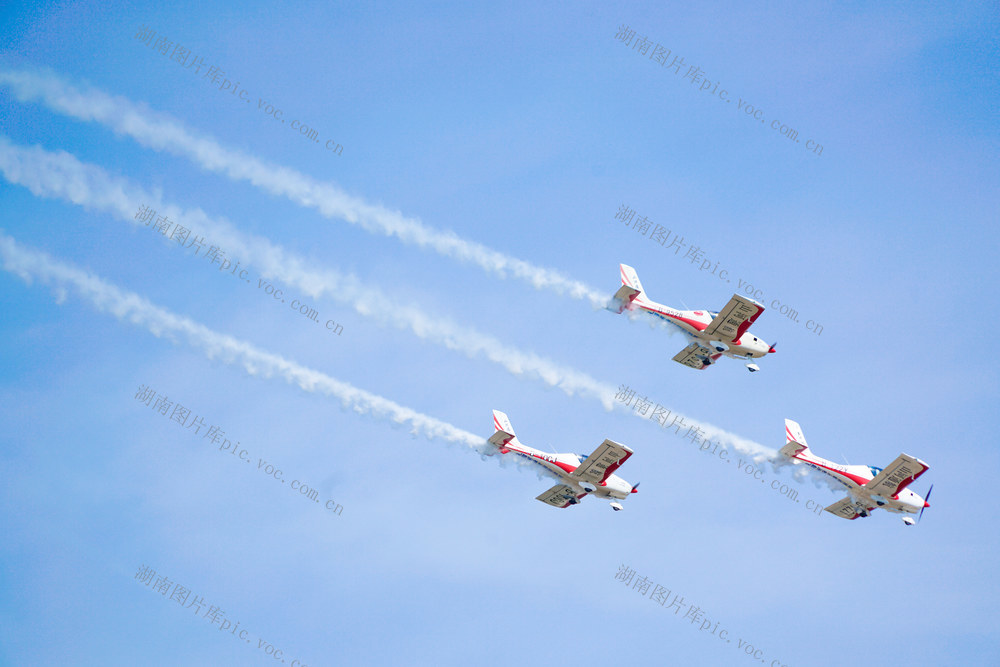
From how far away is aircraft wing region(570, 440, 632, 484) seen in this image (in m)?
49.7

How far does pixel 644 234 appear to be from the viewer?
5150cm

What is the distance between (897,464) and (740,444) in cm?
765

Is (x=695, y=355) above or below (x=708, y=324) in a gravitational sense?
below

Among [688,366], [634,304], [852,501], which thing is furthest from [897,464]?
[634,304]

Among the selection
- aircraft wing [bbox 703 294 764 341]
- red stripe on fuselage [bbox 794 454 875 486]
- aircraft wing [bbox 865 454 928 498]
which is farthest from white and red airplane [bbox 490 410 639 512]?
aircraft wing [bbox 865 454 928 498]

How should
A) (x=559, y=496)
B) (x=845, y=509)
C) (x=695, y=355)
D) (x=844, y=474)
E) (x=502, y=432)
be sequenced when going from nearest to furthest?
(x=502, y=432)
(x=844, y=474)
(x=695, y=355)
(x=559, y=496)
(x=845, y=509)

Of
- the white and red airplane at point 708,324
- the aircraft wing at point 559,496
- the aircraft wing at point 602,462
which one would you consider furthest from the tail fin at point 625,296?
the aircraft wing at point 559,496

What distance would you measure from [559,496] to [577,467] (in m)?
2.67

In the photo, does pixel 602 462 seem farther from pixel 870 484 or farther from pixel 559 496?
pixel 870 484

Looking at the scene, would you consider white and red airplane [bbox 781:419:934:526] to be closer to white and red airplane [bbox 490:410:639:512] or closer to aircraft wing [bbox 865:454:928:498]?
aircraft wing [bbox 865:454:928:498]

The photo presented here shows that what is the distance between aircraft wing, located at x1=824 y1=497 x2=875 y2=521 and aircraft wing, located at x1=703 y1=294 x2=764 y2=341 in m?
10.5

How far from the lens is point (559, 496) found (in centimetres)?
5234

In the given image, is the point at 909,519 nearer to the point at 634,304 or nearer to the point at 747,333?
the point at 747,333

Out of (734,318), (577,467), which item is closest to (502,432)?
(577,467)
